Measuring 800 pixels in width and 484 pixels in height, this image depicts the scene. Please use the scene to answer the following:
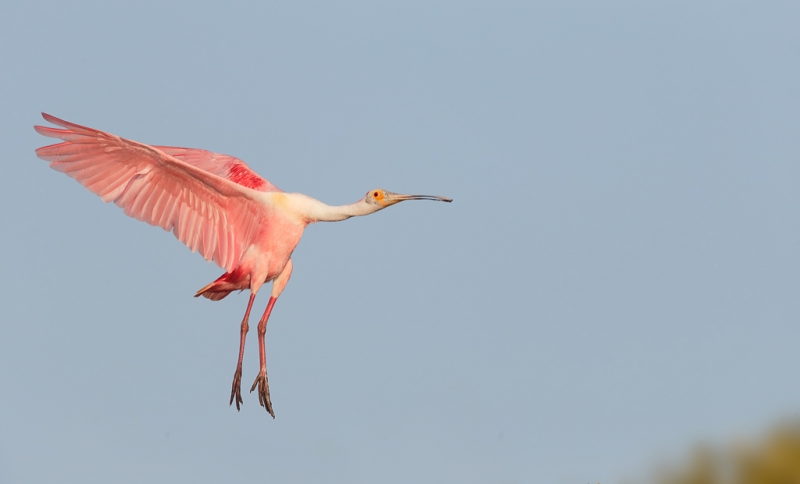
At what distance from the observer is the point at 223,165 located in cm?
2427

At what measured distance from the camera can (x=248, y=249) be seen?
22875 millimetres

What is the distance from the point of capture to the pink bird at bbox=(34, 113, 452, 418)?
22.7 m

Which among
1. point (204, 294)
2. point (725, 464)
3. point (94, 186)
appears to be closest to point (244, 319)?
point (204, 294)

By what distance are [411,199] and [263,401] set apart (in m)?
2.52

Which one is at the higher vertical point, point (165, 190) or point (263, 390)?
point (165, 190)

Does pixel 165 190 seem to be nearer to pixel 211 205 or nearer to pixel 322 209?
pixel 211 205

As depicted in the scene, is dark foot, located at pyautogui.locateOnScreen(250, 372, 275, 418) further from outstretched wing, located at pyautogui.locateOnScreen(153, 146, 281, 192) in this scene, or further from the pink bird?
outstretched wing, located at pyautogui.locateOnScreen(153, 146, 281, 192)

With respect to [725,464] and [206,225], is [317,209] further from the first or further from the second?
[725,464]

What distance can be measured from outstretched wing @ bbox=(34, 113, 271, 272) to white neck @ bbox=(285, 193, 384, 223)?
0.35 metres

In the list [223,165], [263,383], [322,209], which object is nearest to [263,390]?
[263,383]

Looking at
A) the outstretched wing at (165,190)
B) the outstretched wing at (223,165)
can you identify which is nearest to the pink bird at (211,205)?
the outstretched wing at (165,190)

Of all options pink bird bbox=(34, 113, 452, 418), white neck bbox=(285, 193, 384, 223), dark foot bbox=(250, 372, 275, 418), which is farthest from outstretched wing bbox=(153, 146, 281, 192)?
dark foot bbox=(250, 372, 275, 418)

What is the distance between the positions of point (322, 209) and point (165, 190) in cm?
162

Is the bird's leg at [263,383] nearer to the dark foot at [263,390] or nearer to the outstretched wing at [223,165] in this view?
the dark foot at [263,390]
